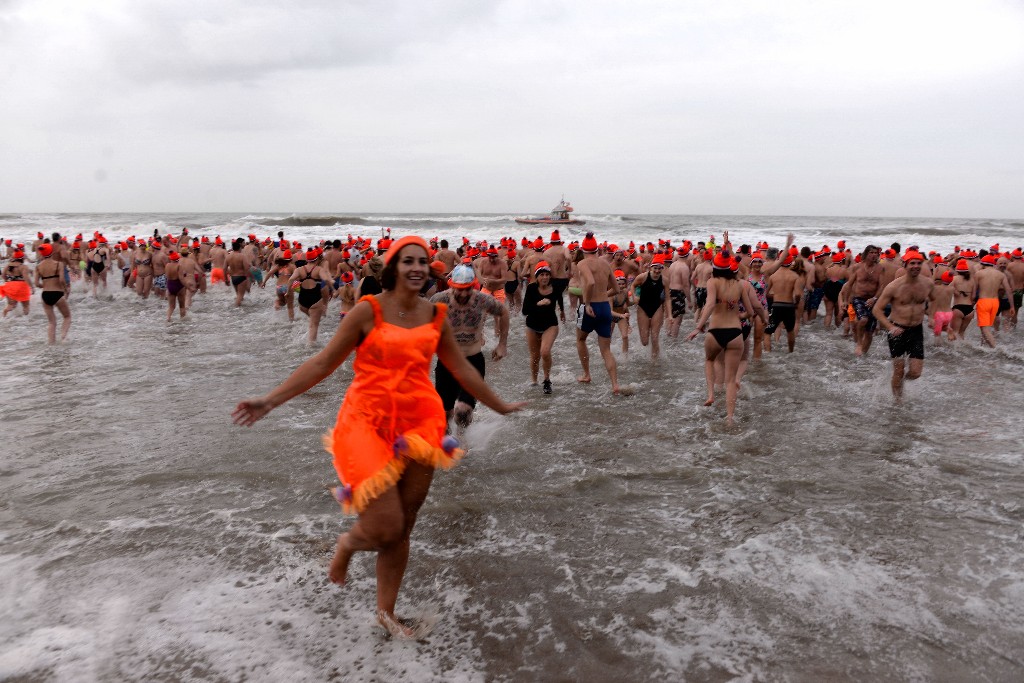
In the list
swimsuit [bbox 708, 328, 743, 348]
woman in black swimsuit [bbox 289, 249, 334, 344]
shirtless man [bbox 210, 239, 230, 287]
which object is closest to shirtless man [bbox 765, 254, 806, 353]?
swimsuit [bbox 708, 328, 743, 348]

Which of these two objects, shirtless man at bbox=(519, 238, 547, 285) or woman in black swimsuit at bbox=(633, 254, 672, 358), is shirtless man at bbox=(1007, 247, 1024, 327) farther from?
shirtless man at bbox=(519, 238, 547, 285)

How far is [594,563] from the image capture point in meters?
4.19

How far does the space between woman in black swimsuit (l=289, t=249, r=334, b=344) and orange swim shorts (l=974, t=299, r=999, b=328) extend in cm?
1061

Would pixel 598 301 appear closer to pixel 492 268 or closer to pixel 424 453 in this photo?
pixel 492 268

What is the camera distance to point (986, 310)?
37.4 feet

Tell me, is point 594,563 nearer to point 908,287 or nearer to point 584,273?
point 584,273

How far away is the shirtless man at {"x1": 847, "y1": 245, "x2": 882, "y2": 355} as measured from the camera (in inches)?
429

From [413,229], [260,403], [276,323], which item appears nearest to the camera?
[260,403]

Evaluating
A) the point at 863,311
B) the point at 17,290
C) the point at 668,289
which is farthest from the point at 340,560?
the point at 17,290

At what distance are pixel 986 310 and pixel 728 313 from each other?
22.4ft

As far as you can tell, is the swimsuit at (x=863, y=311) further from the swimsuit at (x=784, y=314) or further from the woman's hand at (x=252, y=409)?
the woman's hand at (x=252, y=409)

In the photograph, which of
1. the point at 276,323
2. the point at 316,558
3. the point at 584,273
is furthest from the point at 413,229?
the point at 316,558

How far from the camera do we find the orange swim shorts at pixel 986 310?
11386 millimetres

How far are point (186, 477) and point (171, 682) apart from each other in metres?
2.66
